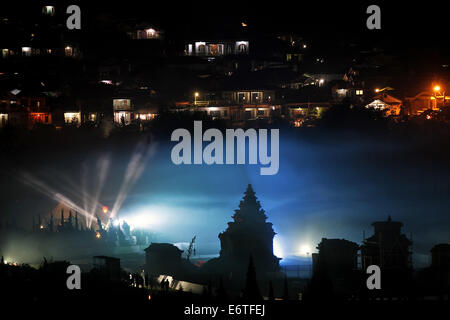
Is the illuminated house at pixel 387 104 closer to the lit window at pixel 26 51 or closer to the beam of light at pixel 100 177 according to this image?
the beam of light at pixel 100 177

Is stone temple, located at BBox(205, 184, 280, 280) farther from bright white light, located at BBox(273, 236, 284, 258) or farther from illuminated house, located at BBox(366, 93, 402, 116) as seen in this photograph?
illuminated house, located at BBox(366, 93, 402, 116)

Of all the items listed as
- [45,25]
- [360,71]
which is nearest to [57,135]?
[45,25]

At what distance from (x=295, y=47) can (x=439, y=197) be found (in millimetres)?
29395

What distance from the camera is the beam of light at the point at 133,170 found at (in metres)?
48.2

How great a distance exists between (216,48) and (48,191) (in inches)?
1030

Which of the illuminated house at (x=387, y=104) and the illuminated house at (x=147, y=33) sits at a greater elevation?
the illuminated house at (x=147, y=33)

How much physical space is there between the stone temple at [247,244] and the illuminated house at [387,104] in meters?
24.1

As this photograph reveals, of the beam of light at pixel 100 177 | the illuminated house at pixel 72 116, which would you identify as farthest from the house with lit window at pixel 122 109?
the beam of light at pixel 100 177

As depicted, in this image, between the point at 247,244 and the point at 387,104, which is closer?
the point at 247,244

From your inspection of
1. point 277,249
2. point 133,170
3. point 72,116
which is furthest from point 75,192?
point 277,249

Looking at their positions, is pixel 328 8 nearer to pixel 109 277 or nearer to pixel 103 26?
pixel 103 26

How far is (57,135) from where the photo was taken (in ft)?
179

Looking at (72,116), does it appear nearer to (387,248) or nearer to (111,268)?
(111,268)

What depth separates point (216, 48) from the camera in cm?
7025
